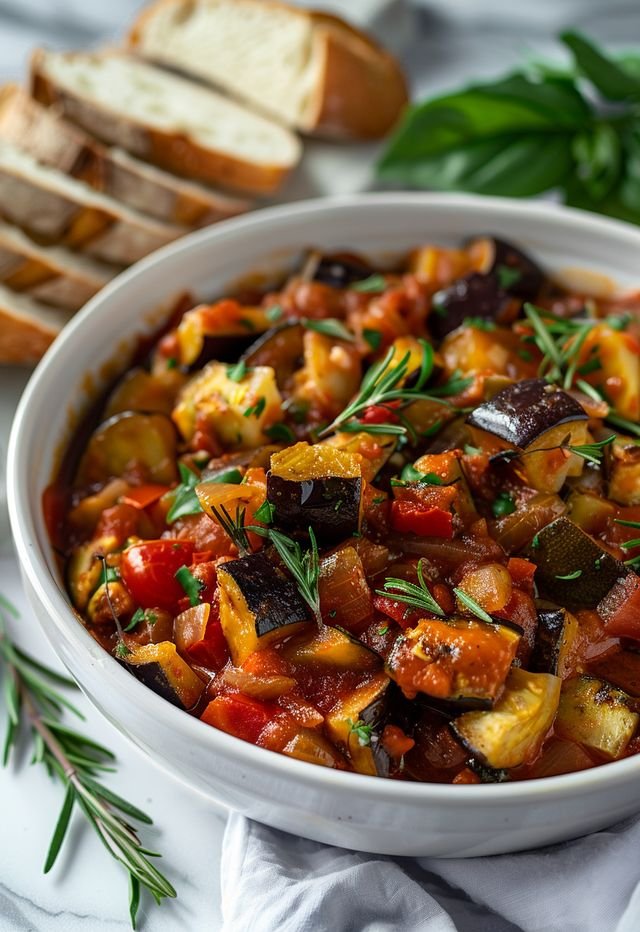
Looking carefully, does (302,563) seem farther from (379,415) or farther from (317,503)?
(379,415)

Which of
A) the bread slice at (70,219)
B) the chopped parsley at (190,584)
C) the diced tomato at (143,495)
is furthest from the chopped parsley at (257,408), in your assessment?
the bread slice at (70,219)

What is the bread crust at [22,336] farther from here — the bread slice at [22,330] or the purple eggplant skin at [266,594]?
the purple eggplant skin at [266,594]

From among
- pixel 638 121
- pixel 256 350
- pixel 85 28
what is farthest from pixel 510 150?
pixel 85 28

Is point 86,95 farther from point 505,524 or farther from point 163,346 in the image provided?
point 505,524

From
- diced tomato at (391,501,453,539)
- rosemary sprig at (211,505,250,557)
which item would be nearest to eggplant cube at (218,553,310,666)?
rosemary sprig at (211,505,250,557)

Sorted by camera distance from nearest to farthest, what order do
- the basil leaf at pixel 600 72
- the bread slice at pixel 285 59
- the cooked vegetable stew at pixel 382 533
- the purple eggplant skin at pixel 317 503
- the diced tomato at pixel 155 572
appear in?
the cooked vegetable stew at pixel 382 533
the purple eggplant skin at pixel 317 503
the diced tomato at pixel 155 572
the basil leaf at pixel 600 72
the bread slice at pixel 285 59
